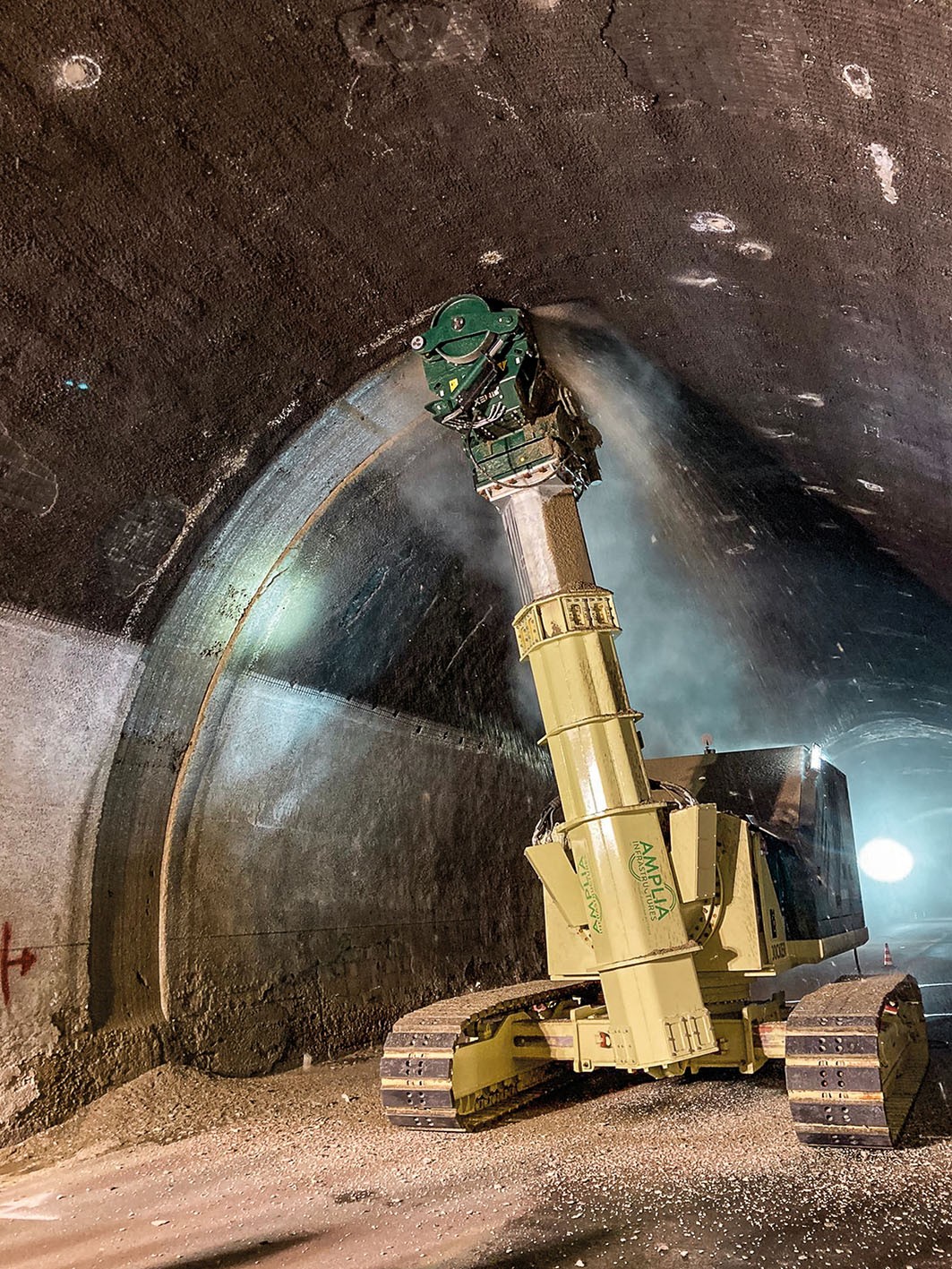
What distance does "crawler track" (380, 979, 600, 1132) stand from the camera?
222 inches

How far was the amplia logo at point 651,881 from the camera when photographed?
16.8ft

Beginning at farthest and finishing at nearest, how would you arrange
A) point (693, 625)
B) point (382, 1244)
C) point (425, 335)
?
point (693, 625)
point (425, 335)
point (382, 1244)

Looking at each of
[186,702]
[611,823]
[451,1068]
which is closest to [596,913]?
[611,823]

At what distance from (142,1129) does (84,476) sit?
4.32m

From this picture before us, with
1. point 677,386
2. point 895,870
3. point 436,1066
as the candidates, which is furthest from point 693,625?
point 895,870

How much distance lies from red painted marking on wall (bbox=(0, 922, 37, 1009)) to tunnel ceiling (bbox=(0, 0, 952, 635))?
2187mm

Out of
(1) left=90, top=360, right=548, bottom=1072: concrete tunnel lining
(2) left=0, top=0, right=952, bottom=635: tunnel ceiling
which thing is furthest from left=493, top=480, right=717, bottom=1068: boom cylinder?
(1) left=90, top=360, right=548, bottom=1072: concrete tunnel lining

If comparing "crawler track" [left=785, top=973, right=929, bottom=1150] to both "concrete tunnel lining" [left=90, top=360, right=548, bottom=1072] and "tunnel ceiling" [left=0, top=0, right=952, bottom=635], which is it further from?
"concrete tunnel lining" [left=90, top=360, right=548, bottom=1072]

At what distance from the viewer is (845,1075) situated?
493cm

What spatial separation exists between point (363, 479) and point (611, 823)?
12.8ft

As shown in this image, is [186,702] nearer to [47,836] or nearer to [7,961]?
[47,836]

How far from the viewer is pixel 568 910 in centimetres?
570

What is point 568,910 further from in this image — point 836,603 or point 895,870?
point 895,870

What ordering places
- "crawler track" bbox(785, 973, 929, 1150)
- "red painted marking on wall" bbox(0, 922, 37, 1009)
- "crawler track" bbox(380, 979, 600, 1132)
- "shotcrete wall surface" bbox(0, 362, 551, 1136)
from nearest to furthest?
"crawler track" bbox(785, 973, 929, 1150)
"crawler track" bbox(380, 979, 600, 1132)
"red painted marking on wall" bbox(0, 922, 37, 1009)
"shotcrete wall surface" bbox(0, 362, 551, 1136)
